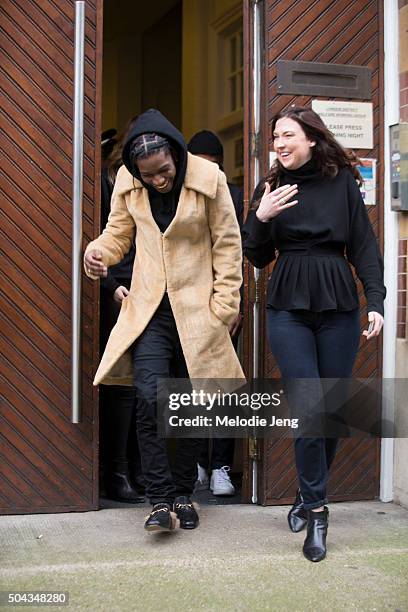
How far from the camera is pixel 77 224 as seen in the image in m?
4.28

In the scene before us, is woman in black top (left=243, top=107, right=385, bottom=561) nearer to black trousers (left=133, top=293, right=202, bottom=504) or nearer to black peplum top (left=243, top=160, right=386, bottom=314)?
black peplum top (left=243, top=160, right=386, bottom=314)

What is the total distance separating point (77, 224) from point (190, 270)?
0.59 meters

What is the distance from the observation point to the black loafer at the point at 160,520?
3.91 m

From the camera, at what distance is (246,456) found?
15.7 ft

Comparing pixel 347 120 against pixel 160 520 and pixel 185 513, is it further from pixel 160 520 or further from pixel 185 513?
pixel 160 520

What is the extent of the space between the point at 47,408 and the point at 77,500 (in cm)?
47

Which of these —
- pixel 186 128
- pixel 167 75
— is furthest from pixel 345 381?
pixel 167 75

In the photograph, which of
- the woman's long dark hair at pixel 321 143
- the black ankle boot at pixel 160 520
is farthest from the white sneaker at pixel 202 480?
the woman's long dark hair at pixel 321 143

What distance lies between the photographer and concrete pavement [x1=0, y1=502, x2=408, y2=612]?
3445 mm

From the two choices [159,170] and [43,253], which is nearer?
[159,170]

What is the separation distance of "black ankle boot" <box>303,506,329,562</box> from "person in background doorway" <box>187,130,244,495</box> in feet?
3.73

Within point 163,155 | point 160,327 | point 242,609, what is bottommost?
point 242,609

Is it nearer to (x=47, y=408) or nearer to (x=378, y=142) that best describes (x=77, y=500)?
(x=47, y=408)

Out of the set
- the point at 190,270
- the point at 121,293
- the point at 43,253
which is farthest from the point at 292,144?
the point at 43,253
